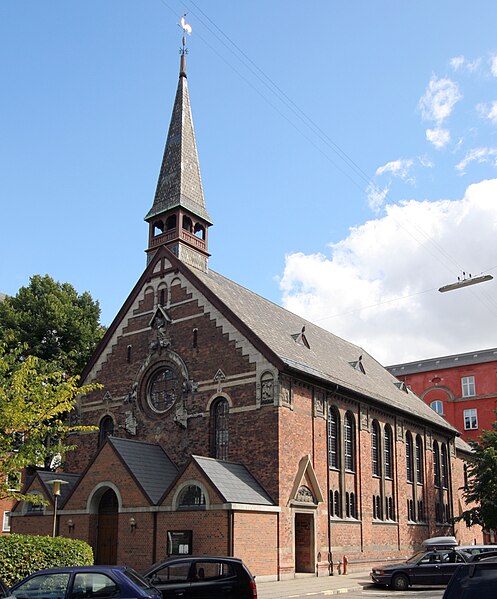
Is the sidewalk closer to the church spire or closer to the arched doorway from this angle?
the arched doorway

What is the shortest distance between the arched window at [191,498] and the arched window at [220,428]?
3914mm

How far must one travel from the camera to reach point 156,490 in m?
27.6

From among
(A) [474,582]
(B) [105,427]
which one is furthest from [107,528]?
(A) [474,582]

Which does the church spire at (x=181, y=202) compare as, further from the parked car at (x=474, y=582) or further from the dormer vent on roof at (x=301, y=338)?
the parked car at (x=474, y=582)

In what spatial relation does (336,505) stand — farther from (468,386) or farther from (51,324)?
(468,386)

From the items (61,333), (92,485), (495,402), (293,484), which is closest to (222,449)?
(293,484)

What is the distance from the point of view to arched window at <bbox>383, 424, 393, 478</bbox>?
36844 mm

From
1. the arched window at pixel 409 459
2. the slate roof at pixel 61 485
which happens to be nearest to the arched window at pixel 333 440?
the arched window at pixel 409 459

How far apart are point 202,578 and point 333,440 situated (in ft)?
59.2

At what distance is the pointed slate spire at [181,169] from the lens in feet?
118

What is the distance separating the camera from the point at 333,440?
107 feet

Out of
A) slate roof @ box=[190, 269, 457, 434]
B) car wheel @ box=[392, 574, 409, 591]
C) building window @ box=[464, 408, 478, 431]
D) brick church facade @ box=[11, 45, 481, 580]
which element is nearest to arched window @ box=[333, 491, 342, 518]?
brick church facade @ box=[11, 45, 481, 580]

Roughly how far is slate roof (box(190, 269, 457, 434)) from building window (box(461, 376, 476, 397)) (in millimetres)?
16699

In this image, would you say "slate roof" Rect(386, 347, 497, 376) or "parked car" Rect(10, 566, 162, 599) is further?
"slate roof" Rect(386, 347, 497, 376)
